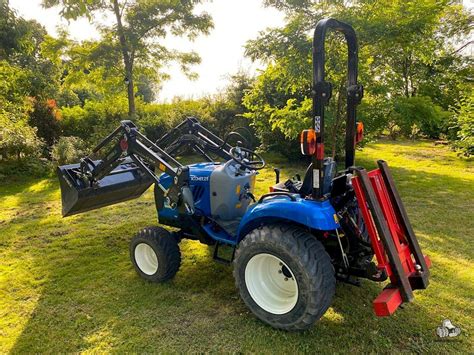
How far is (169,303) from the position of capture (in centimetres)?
321

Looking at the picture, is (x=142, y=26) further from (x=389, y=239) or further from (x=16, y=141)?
(x=389, y=239)

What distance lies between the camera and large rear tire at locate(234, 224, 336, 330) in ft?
8.21

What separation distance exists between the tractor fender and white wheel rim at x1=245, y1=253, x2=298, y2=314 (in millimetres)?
304

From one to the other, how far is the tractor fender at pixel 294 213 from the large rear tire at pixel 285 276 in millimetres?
103

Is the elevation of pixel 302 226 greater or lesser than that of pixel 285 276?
greater

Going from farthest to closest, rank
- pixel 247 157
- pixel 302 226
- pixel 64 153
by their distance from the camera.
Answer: pixel 64 153 < pixel 247 157 < pixel 302 226

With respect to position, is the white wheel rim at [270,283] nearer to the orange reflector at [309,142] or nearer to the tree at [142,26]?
the orange reflector at [309,142]

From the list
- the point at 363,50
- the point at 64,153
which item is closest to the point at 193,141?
the point at 363,50

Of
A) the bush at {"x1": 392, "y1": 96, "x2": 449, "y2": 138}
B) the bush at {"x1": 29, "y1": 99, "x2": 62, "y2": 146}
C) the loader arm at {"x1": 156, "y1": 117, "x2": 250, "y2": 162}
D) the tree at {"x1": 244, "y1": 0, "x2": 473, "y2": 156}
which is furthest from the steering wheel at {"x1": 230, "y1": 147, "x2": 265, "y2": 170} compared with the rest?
the bush at {"x1": 29, "y1": 99, "x2": 62, "y2": 146}

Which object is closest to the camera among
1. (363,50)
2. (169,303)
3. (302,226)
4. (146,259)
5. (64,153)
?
(302,226)

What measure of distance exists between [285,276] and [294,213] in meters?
0.60

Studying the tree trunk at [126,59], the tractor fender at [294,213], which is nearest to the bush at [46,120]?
the tree trunk at [126,59]

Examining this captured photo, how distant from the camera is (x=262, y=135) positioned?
10.8 meters

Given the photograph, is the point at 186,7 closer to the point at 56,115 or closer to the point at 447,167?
the point at 56,115
